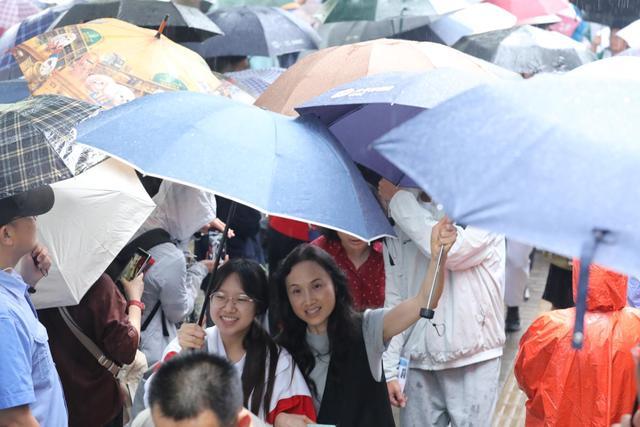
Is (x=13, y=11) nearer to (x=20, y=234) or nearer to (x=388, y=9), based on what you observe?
(x=388, y=9)

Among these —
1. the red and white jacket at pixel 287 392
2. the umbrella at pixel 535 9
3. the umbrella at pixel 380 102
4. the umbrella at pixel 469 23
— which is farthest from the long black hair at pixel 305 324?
the umbrella at pixel 535 9

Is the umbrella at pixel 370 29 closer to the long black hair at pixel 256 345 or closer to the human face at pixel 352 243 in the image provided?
the human face at pixel 352 243

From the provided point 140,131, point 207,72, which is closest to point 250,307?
point 140,131

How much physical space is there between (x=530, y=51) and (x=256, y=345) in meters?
6.55

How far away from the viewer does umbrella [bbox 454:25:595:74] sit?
31.6 feet

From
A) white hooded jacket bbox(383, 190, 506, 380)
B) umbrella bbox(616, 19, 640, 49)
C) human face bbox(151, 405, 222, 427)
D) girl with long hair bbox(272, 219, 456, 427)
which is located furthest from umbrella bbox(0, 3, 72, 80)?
human face bbox(151, 405, 222, 427)

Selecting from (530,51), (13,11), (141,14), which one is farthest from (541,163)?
(13,11)

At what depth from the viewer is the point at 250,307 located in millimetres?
4121

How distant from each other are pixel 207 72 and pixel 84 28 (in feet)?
2.47

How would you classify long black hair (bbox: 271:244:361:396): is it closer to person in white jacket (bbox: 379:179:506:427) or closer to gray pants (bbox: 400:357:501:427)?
person in white jacket (bbox: 379:179:506:427)

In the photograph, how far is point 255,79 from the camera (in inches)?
329

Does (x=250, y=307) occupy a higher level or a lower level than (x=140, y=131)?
lower

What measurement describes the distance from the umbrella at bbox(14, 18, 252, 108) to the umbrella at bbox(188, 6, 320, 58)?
395 centimetres

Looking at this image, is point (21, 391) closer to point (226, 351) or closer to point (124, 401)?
point (226, 351)
